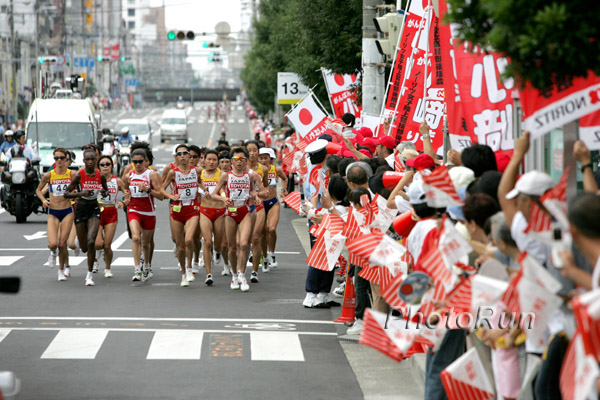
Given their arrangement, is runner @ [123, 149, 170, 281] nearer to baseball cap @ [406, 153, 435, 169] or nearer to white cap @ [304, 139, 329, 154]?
white cap @ [304, 139, 329, 154]

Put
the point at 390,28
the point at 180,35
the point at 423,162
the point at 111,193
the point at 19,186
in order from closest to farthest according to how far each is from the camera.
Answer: the point at 423,162, the point at 111,193, the point at 390,28, the point at 19,186, the point at 180,35

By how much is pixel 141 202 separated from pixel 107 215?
817mm

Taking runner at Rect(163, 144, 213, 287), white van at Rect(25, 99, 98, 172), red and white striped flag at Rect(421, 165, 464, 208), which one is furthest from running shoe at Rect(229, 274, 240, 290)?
white van at Rect(25, 99, 98, 172)

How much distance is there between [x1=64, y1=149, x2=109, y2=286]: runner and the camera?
15.6 metres

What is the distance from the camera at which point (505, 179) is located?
256 inches

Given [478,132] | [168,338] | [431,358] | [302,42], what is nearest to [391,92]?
[168,338]

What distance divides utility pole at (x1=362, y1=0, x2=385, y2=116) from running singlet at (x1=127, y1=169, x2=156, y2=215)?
4.82 metres

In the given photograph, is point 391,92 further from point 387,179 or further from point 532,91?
point 532,91

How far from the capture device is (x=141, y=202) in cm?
1528

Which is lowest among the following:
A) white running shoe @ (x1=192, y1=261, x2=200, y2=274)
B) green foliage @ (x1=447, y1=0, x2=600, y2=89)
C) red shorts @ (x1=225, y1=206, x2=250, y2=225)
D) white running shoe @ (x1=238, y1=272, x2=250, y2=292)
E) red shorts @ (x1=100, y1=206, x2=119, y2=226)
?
white running shoe @ (x1=192, y1=261, x2=200, y2=274)

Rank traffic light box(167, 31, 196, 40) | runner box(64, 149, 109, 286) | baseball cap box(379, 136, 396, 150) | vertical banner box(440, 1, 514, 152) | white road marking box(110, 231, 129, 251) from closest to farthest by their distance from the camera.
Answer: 1. vertical banner box(440, 1, 514, 152)
2. baseball cap box(379, 136, 396, 150)
3. runner box(64, 149, 109, 286)
4. white road marking box(110, 231, 129, 251)
5. traffic light box(167, 31, 196, 40)

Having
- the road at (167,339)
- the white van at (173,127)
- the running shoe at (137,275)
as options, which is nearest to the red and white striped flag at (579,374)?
Result: the road at (167,339)

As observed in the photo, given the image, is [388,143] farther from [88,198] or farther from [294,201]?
[88,198]

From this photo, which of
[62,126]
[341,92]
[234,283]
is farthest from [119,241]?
[62,126]
